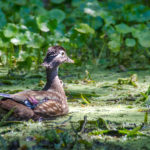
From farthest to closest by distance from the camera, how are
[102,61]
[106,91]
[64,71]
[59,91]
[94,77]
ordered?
[102,61]
[64,71]
[94,77]
[106,91]
[59,91]

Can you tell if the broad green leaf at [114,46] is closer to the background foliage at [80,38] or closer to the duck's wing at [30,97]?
the background foliage at [80,38]

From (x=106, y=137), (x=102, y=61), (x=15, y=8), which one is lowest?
(x=106, y=137)

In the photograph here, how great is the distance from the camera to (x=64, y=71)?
6.73 metres

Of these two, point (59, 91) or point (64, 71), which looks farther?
point (64, 71)

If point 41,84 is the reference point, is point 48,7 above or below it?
above

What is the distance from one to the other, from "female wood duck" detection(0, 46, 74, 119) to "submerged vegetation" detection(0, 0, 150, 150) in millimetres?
Result: 106

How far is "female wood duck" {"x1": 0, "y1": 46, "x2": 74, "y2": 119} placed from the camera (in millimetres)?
3955

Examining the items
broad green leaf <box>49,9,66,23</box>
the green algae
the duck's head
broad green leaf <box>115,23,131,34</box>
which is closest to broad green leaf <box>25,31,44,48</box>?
the green algae

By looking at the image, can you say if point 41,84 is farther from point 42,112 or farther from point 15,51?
point 15,51

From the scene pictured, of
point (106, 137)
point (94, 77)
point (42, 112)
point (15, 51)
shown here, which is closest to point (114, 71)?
point (94, 77)

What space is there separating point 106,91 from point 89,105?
754mm

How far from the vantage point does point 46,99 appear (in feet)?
13.9

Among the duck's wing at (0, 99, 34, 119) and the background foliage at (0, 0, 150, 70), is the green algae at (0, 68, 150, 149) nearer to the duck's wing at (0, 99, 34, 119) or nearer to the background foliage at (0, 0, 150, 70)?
the duck's wing at (0, 99, 34, 119)

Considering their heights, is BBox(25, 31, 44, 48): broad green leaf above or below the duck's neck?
above
